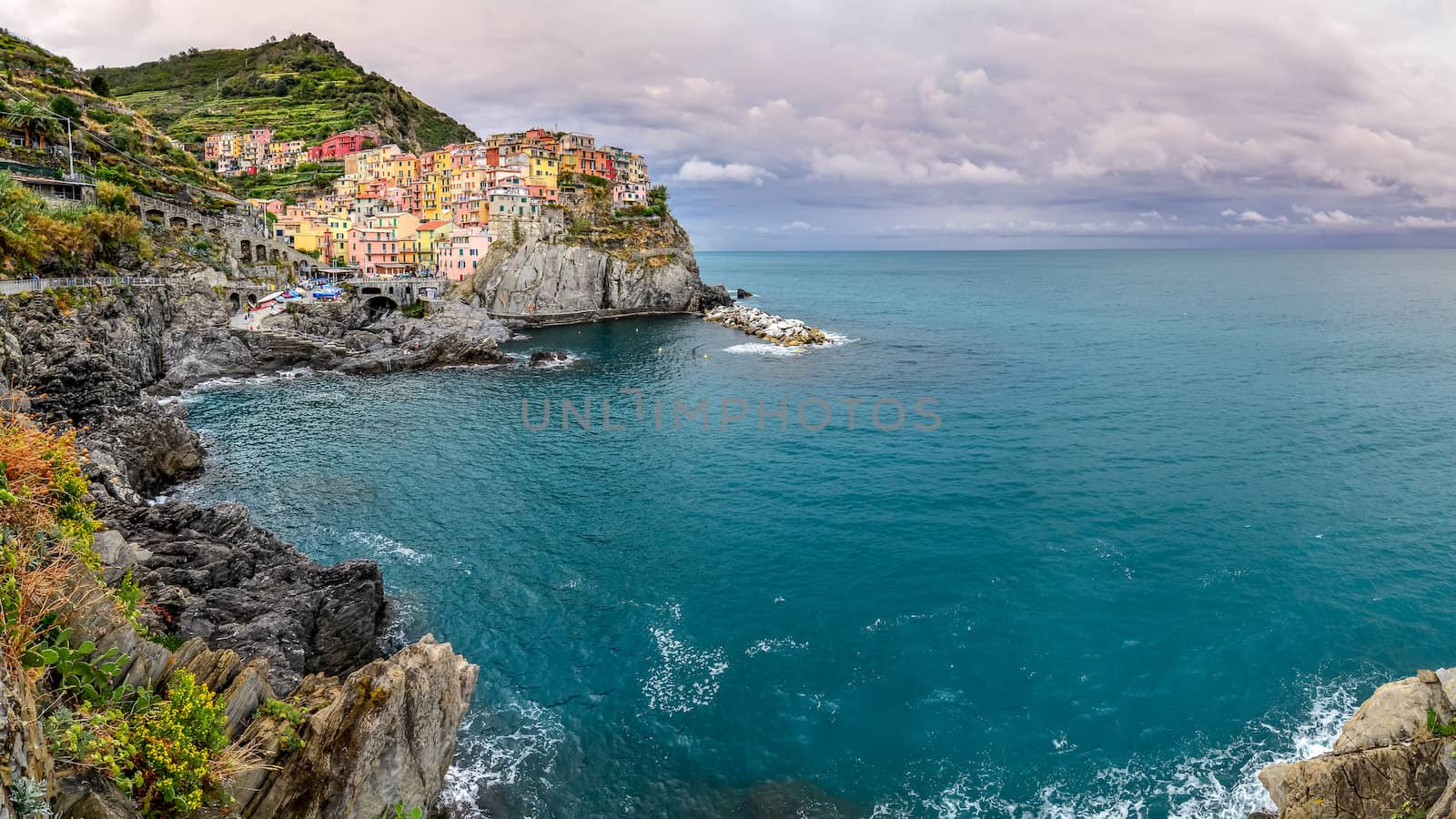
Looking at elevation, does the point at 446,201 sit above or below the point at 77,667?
above

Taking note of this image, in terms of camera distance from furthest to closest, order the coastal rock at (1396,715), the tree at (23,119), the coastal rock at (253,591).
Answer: the tree at (23,119) → the coastal rock at (253,591) → the coastal rock at (1396,715)

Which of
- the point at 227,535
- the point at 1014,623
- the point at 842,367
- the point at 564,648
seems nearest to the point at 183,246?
the point at 227,535

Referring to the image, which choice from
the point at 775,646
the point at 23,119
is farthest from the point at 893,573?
the point at 23,119

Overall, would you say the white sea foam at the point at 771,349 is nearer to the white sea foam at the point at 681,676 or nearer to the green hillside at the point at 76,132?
the white sea foam at the point at 681,676

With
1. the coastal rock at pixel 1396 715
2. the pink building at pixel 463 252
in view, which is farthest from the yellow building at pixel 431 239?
the coastal rock at pixel 1396 715

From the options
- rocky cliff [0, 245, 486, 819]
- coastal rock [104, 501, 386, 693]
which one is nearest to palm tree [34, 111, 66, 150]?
rocky cliff [0, 245, 486, 819]

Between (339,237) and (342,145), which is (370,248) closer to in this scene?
(339,237)
